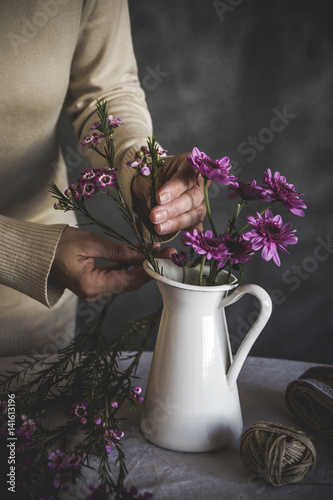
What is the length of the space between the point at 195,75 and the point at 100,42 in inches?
34.2

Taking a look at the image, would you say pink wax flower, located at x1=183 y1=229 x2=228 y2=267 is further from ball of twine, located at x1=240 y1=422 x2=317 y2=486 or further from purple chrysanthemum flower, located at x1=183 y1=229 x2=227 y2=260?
ball of twine, located at x1=240 y1=422 x2=317 y2=486

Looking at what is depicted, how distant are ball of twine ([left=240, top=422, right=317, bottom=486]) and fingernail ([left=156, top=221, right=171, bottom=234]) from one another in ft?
0.95

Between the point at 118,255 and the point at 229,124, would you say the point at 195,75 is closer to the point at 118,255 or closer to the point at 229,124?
the point at 229,124

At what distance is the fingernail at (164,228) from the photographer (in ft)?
2.32

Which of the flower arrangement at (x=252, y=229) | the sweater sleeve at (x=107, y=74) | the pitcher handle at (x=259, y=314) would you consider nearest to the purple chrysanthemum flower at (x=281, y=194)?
the flower arrangement at (x=252, y=229)

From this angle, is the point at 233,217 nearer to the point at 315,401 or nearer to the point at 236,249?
the point at 236,249

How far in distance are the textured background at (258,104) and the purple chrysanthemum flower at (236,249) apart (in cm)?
131

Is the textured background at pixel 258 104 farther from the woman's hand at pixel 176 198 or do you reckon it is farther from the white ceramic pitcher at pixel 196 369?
the white ceramic pitcher at pixel 196 369

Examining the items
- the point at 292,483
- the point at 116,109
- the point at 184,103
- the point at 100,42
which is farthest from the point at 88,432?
the point at 184,103

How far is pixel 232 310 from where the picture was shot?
81.7 inches

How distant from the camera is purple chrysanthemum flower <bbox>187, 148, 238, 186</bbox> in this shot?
551mm

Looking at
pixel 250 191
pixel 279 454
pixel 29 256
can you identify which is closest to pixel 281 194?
pixel 250 191

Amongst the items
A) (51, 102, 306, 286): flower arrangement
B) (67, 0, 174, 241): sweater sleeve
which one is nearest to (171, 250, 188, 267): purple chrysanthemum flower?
(51, 102, 306, 286): flower arrangement

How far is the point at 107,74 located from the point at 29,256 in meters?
0.46
